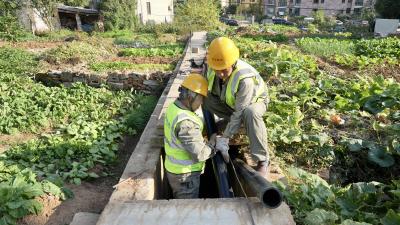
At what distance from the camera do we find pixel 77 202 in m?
4.03

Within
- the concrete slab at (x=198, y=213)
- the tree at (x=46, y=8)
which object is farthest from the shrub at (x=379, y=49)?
the tree at (x=46, y=8)

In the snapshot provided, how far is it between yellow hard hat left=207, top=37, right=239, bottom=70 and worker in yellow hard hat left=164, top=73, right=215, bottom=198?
41 cm

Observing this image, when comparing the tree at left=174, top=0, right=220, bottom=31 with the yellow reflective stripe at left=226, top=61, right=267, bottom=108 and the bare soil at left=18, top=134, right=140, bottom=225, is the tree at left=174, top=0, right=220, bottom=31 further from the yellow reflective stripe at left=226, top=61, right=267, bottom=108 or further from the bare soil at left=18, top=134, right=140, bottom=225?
the yellow reflective stripe at left=226, top=61, right=267, bottom=108

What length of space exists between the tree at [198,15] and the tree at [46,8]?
9.55m

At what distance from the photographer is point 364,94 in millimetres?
6223

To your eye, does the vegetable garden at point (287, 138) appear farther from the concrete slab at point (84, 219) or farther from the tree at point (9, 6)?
the tree at point (9, 6)

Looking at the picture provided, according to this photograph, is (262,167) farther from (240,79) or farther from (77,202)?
(77,202)

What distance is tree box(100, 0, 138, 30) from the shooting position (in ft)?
97.0

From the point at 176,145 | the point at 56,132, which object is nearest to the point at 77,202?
the point at 176,145

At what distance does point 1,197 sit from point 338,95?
5446 mm

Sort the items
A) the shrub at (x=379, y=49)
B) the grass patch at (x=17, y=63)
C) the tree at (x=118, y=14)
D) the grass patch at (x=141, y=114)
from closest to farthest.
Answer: the grass patch at (x=141, y=114), the grass patch at (x=17, y=63), the shrub at (x=379, y=49), the tree at (x=118, y=14)

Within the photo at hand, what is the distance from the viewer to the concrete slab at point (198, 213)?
2566 millimetres

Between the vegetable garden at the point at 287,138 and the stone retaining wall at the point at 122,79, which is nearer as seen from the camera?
the vegetable garden at the point at 287,138

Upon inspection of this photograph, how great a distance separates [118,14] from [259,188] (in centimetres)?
2953
